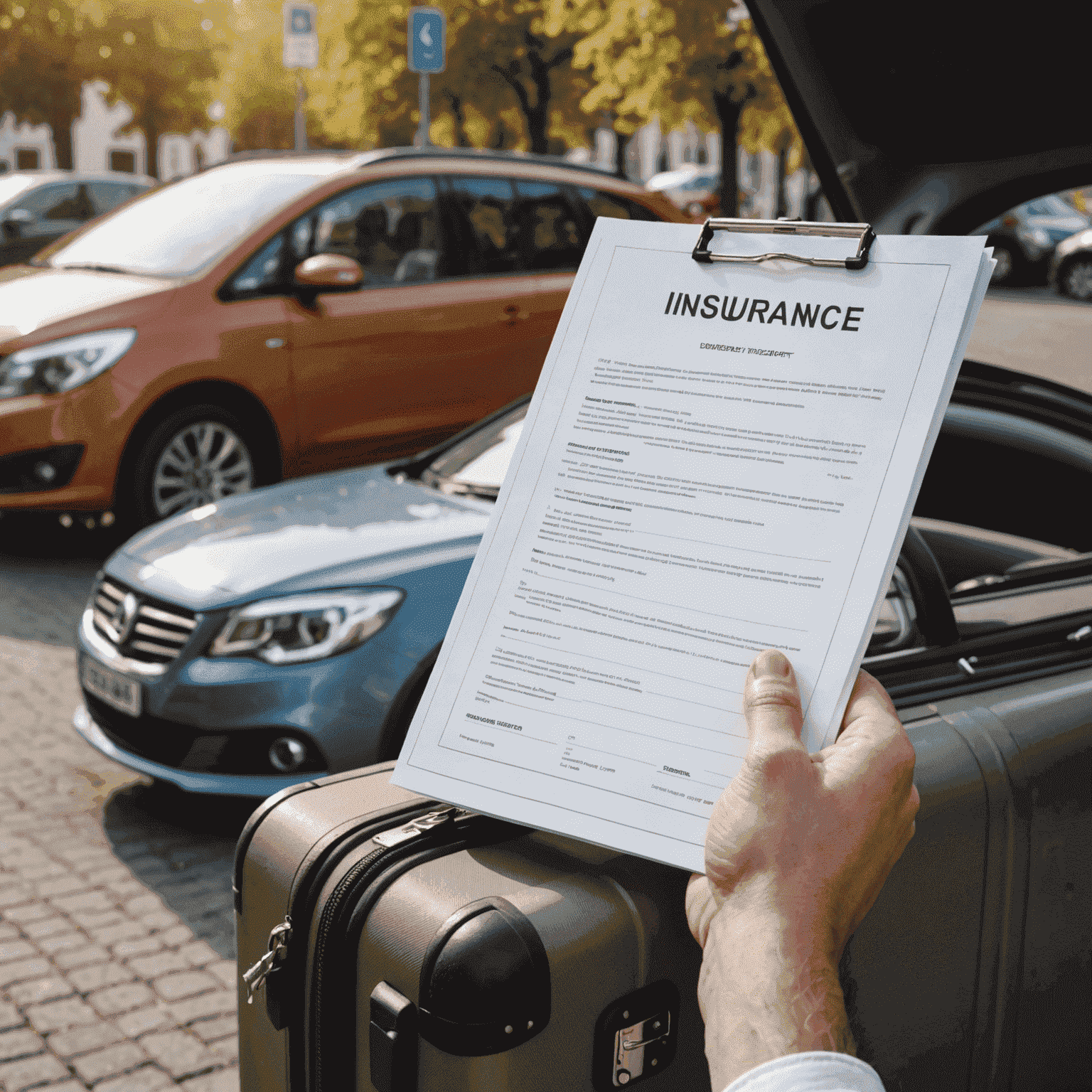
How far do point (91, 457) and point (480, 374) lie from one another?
204 centimetres

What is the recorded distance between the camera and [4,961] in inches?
122

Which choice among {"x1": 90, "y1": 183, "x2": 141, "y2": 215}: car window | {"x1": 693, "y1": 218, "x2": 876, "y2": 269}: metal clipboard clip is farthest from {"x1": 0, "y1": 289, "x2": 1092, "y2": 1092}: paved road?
{"x1": 90, "y1": 183, "x2": 141, "y2": 215}: car window

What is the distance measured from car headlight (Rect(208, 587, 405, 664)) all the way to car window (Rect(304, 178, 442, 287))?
11.4 feet

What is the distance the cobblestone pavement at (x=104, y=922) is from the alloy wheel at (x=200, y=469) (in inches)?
67.4

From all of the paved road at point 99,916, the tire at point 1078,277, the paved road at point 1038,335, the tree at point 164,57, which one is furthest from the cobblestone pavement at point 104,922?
the tree at point 164,57

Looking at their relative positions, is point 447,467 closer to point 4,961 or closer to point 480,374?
point 4,961

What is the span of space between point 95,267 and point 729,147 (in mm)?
12586

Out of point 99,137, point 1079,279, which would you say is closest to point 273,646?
point 1079,279

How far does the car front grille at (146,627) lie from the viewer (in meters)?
3.64

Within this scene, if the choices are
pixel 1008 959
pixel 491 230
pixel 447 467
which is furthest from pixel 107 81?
pixel 1008 959

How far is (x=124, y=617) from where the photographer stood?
150 inches

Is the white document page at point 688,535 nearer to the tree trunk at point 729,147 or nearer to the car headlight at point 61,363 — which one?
the car headlight at point 61,363
